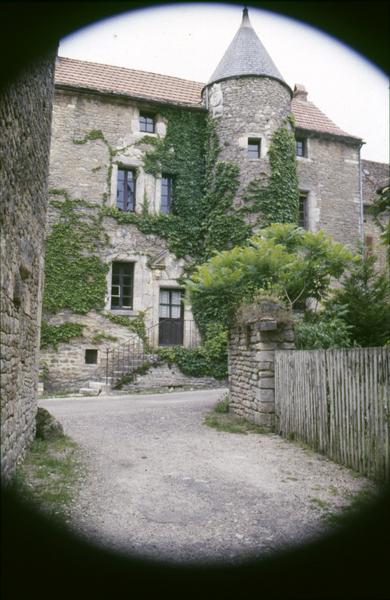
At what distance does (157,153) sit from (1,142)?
12640 millimetres

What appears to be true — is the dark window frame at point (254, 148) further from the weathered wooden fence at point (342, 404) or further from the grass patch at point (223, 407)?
the weathered wooden fence at point (342, 404)

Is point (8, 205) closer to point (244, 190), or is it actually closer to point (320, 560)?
point (320, 560)

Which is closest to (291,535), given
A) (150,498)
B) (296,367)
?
(150,498)

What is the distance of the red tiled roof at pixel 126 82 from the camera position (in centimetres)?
1521

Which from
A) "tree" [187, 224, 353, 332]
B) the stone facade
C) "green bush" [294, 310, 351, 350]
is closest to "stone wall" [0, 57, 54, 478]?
"tree" [187, 224, 353, 332]

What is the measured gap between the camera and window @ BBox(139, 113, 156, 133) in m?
15.6

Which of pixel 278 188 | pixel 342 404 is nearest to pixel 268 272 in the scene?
pixel 342 404

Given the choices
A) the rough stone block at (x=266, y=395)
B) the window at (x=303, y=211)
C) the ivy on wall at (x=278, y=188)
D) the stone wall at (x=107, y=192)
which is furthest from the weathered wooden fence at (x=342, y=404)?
the window at (x=303, y=211)

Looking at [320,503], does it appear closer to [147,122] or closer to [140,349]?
[140,349]

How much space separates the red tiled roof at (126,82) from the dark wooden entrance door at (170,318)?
6.77 meters

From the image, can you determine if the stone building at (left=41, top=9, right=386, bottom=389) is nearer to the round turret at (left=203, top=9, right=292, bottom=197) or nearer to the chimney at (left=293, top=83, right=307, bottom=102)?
the round turret at (left=203, top=9, right=292, bottom=197)

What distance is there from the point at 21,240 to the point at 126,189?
1138cm

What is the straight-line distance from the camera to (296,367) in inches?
264

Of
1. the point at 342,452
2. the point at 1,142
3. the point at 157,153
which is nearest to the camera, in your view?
the point at 1,142
